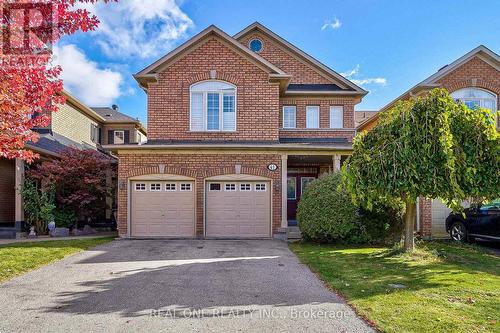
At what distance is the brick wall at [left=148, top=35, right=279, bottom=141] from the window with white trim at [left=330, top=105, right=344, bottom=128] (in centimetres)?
391

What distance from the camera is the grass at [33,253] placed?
7.29 metres

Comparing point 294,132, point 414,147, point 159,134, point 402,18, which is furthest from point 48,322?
point 402,18

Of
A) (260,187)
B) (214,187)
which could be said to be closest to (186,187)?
(214,187)

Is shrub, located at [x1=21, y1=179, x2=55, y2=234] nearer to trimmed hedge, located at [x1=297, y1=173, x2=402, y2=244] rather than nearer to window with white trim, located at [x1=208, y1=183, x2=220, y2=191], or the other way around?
window with white trim, located at [x1=208, y1=183, x2=220, y2=191]

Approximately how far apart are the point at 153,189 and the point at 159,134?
7.21ft

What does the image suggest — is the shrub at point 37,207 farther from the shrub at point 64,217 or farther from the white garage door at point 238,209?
the white garage door at point 238,209

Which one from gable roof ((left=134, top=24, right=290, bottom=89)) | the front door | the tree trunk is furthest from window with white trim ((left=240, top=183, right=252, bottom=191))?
the tree trunk

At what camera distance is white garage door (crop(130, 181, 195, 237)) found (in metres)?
12.0

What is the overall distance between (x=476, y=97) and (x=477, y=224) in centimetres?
643

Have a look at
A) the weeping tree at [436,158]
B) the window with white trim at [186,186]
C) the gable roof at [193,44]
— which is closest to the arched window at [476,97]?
the weeping tree at [436,158]

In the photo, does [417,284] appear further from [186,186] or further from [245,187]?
[186,186]

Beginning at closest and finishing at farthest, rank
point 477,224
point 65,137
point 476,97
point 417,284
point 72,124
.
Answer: point 417,284 → point 477,224 → point 476,97 → point 65,137 → point 72,124

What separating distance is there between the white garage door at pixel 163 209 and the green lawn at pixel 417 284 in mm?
4342

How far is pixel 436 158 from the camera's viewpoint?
7.35 m
